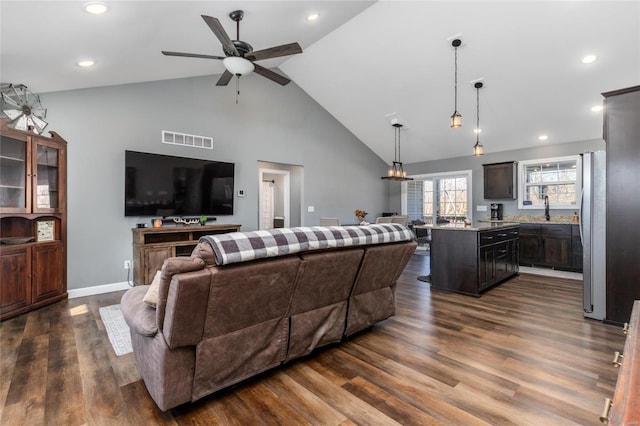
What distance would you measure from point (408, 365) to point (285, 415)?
101 centimetres

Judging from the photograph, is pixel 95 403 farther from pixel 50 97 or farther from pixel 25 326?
pixel 50 97

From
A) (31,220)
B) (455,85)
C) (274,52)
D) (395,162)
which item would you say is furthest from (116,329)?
(395,162)

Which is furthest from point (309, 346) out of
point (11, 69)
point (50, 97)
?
point (50, 97)

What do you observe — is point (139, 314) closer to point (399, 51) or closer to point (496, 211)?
point (399, 51)

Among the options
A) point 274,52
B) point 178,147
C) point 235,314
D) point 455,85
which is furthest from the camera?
point 455,85

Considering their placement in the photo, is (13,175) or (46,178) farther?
(46,178)

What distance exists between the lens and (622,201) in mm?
2947

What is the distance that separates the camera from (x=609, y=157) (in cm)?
300

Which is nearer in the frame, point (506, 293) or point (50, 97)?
point (50, 97)

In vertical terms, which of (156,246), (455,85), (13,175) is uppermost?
(455,85)

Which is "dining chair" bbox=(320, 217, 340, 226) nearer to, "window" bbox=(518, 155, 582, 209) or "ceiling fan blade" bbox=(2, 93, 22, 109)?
"window" bbox=(518, 155, 582, 209)

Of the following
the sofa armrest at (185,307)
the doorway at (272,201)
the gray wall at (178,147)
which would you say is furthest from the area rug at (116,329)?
the doorway at (272,201)

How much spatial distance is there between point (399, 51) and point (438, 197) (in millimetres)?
4259

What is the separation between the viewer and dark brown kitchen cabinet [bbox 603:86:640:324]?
113 inches
